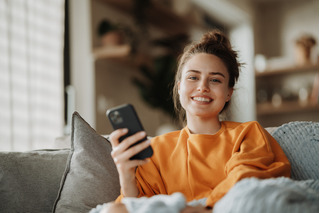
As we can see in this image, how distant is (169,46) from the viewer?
14.4ft

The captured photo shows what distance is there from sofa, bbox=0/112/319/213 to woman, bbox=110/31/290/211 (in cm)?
9

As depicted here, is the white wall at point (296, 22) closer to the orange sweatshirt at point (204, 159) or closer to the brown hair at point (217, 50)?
the brown hair at point (217, 50)

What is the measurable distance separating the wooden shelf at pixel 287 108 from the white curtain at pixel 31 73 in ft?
10.5

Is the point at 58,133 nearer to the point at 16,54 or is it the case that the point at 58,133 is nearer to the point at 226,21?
the point at 16,54

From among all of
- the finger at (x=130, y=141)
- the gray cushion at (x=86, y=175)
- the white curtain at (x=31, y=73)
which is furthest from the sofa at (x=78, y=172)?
the white curtain at (x=31, y=73)

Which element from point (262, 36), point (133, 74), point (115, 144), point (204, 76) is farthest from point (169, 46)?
point (115, 144)

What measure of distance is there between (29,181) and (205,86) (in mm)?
737

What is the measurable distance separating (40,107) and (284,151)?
2280mm

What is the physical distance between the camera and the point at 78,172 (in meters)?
1.42

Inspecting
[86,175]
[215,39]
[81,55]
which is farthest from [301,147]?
[81,55]

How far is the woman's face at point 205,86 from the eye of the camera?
4.56ft

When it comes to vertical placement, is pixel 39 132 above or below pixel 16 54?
below

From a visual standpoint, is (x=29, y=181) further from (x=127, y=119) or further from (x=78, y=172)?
(x=127, y=119)

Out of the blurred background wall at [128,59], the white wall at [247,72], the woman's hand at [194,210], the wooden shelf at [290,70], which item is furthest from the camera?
the white wall at [247,72]
